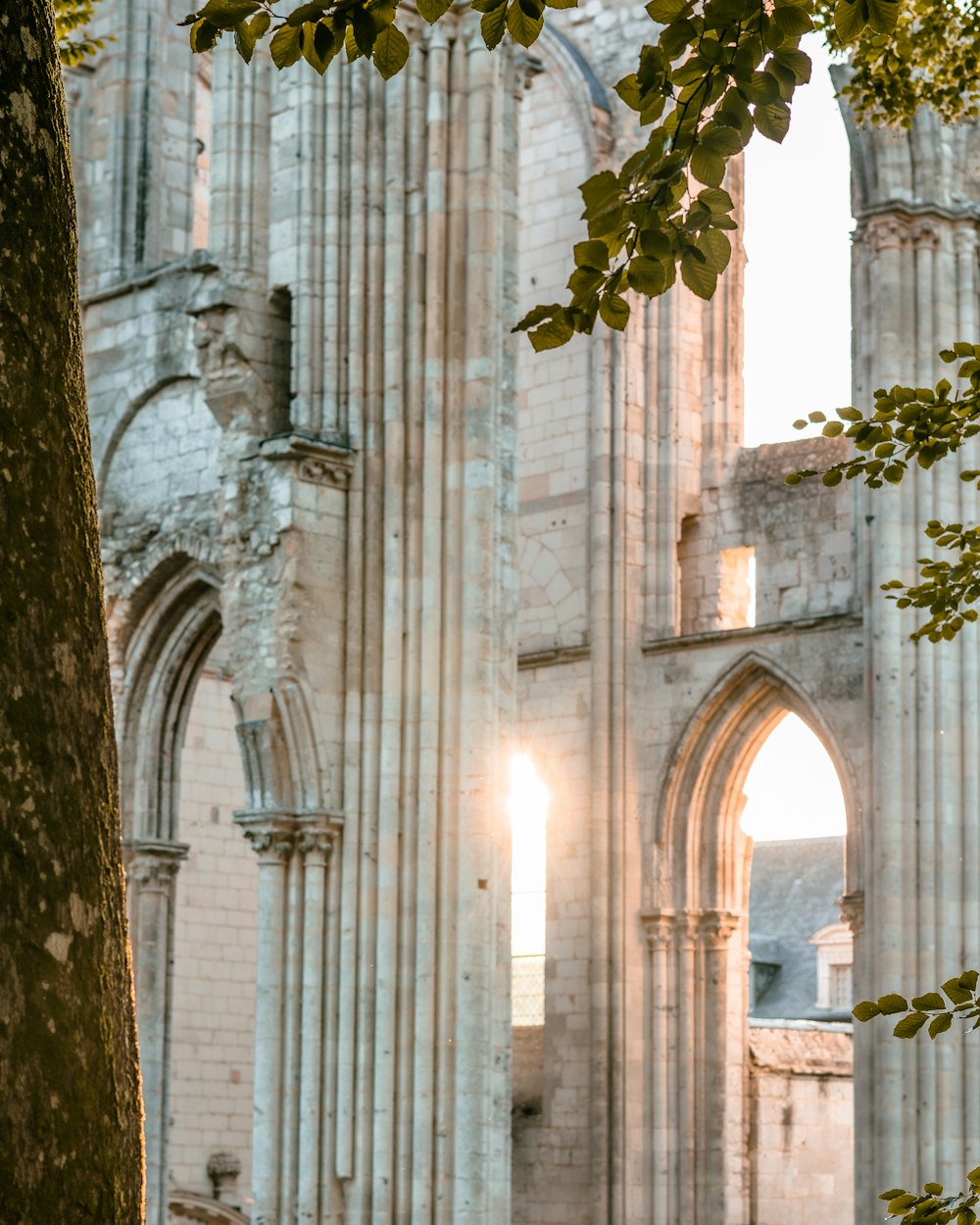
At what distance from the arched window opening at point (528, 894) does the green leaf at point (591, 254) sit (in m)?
15.5

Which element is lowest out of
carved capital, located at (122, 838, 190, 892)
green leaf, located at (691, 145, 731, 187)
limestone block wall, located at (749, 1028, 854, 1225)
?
limestone block wall, located at (749, 1028, 854, 1225)

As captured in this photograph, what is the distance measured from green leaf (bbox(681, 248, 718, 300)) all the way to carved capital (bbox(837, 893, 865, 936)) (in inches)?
527

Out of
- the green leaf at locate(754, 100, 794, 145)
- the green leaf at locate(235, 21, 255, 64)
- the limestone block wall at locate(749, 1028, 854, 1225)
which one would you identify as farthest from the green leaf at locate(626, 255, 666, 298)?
the limestone block wall at locate(749, 1028, 854, 1225)

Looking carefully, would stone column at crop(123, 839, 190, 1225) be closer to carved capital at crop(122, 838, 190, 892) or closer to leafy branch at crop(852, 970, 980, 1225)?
carved capital at crop(122, 838, 190, 892)

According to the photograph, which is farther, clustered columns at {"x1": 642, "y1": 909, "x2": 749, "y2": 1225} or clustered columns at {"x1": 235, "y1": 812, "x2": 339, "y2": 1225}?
clustered columns at {"x1": 642, "y1": 909, "x2": 749, "y2": 1225}

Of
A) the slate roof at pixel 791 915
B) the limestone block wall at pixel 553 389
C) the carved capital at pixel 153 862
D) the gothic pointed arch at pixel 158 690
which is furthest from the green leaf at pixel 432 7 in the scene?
the slate roof at pixel 791 915

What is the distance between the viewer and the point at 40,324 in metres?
2.21

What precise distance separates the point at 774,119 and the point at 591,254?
0.37m

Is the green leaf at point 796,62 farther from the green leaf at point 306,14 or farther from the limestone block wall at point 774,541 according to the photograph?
the limestone block wall at point 774,541

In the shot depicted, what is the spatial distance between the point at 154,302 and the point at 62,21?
4.69m

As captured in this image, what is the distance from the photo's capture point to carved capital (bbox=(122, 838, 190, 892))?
15211 mm

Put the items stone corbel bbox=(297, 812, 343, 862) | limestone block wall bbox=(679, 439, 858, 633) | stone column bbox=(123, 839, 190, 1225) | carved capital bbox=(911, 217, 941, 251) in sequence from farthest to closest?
limestone block wall bbox=(679, 439, 858, 633), carved capital bbox=(911, 217, 941, 251), stone column bbox=(123, 839, 190, 1225), stone corbel bbox=(297, 812, 343, 862)

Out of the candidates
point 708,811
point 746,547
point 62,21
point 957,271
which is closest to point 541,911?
point 708,811

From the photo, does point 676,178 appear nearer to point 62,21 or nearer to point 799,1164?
point 62,21
